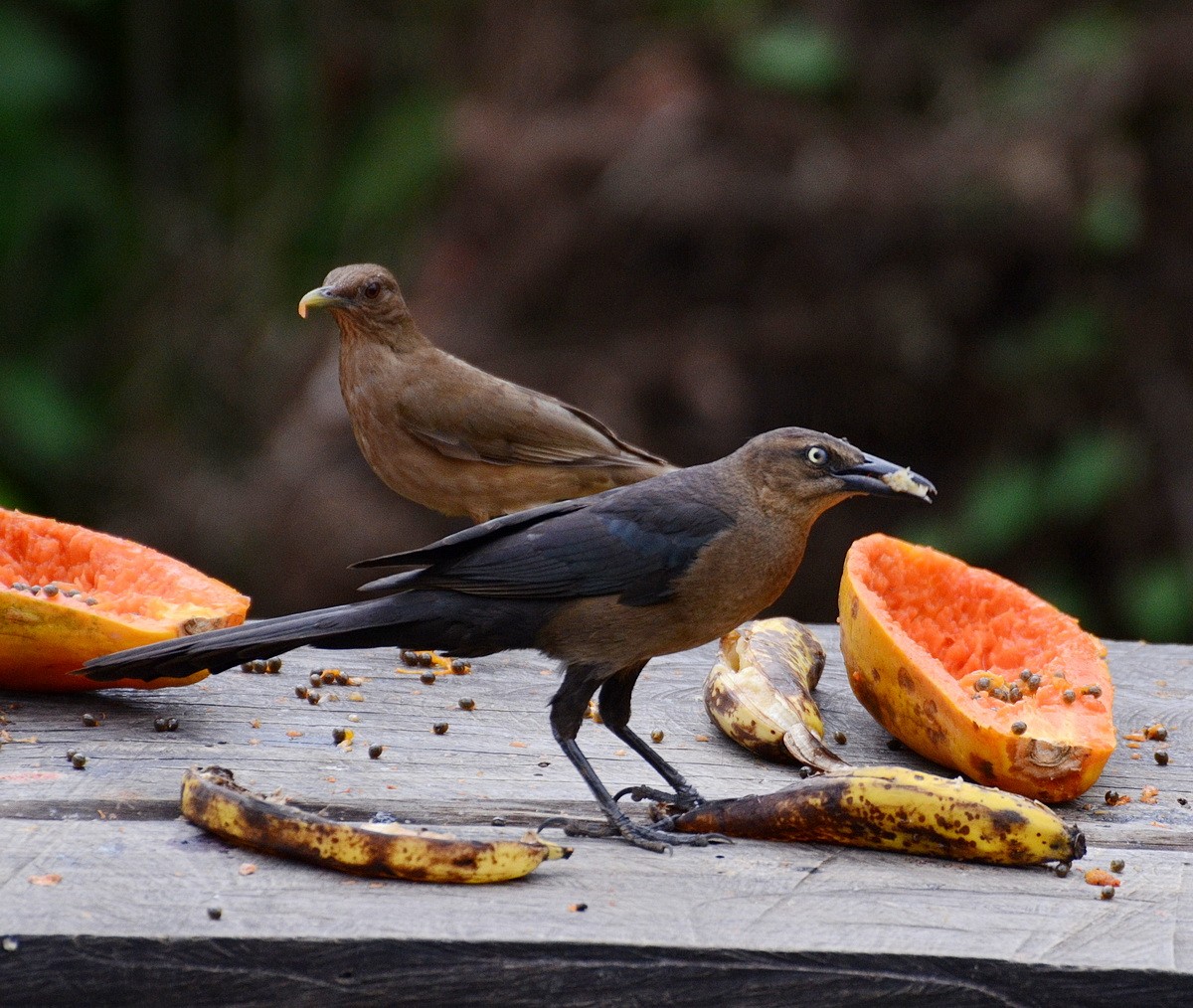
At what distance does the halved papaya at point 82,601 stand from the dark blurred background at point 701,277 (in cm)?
427

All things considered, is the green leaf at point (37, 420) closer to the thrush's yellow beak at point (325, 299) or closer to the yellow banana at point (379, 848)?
the thrush's yellow beak at point (325, 299)

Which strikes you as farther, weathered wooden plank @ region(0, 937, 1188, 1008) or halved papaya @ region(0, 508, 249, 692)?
halved papaya @ region(0, 508, 249, 692)

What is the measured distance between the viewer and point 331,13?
34.0 feet

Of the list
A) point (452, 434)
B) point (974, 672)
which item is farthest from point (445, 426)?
point (974, 672)

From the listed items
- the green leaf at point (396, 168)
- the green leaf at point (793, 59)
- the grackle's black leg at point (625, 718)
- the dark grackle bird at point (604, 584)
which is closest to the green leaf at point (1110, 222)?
the green leaf at point (793, 59)

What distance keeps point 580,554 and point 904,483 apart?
2.25ft

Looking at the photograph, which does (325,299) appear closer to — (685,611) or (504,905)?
(685,611)

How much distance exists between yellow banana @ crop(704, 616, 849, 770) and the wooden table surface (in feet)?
0.31

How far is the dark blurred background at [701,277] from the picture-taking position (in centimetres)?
791

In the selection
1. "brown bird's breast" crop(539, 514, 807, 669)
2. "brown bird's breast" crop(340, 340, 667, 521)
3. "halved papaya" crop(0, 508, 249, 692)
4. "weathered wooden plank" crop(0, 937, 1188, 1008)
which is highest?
"brown bird's breast" crop(340, 340, 667, 521)

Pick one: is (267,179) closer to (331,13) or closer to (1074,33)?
(331,13)

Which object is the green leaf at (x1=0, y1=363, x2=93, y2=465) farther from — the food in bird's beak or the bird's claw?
the food in bird's beak

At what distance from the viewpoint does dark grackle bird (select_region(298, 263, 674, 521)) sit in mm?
4762

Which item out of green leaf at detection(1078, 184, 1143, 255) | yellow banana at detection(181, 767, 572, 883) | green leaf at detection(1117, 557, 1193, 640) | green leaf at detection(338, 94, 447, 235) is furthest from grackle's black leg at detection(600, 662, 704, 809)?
green leaf at detection(338, 94, 447, 235)
